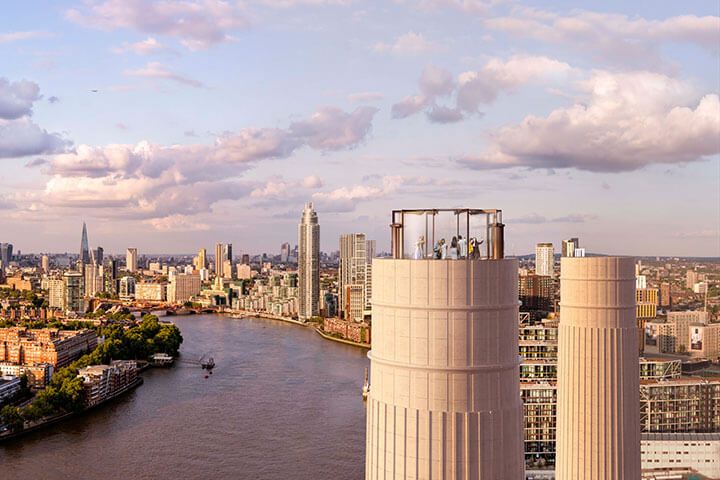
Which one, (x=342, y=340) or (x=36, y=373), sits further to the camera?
(x=342, y=340)

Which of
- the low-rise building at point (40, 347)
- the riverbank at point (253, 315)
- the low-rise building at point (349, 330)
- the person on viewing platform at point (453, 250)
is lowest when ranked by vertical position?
the riverbank at point (253, 315)

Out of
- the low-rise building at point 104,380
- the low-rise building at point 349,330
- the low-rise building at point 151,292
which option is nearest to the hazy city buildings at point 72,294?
the low-rise building at point 151,292

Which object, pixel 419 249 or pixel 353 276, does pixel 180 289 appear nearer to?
pixel 353 276

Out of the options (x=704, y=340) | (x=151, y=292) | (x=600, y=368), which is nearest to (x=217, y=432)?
(x=600, y=368)

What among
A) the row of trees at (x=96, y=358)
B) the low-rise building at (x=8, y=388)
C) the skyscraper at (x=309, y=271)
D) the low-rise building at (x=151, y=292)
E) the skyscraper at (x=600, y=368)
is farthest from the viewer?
the low-rise building at (x=151, y=292)

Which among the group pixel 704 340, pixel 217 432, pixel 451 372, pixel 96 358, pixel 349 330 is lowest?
pixel 217 432

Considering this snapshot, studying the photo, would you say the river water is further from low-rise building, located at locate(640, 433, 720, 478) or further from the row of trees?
low-rise building, located at locate(640, 433, 720, 478)

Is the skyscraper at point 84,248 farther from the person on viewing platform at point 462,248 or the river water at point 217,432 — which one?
the person on viewing platform at point 462,248
